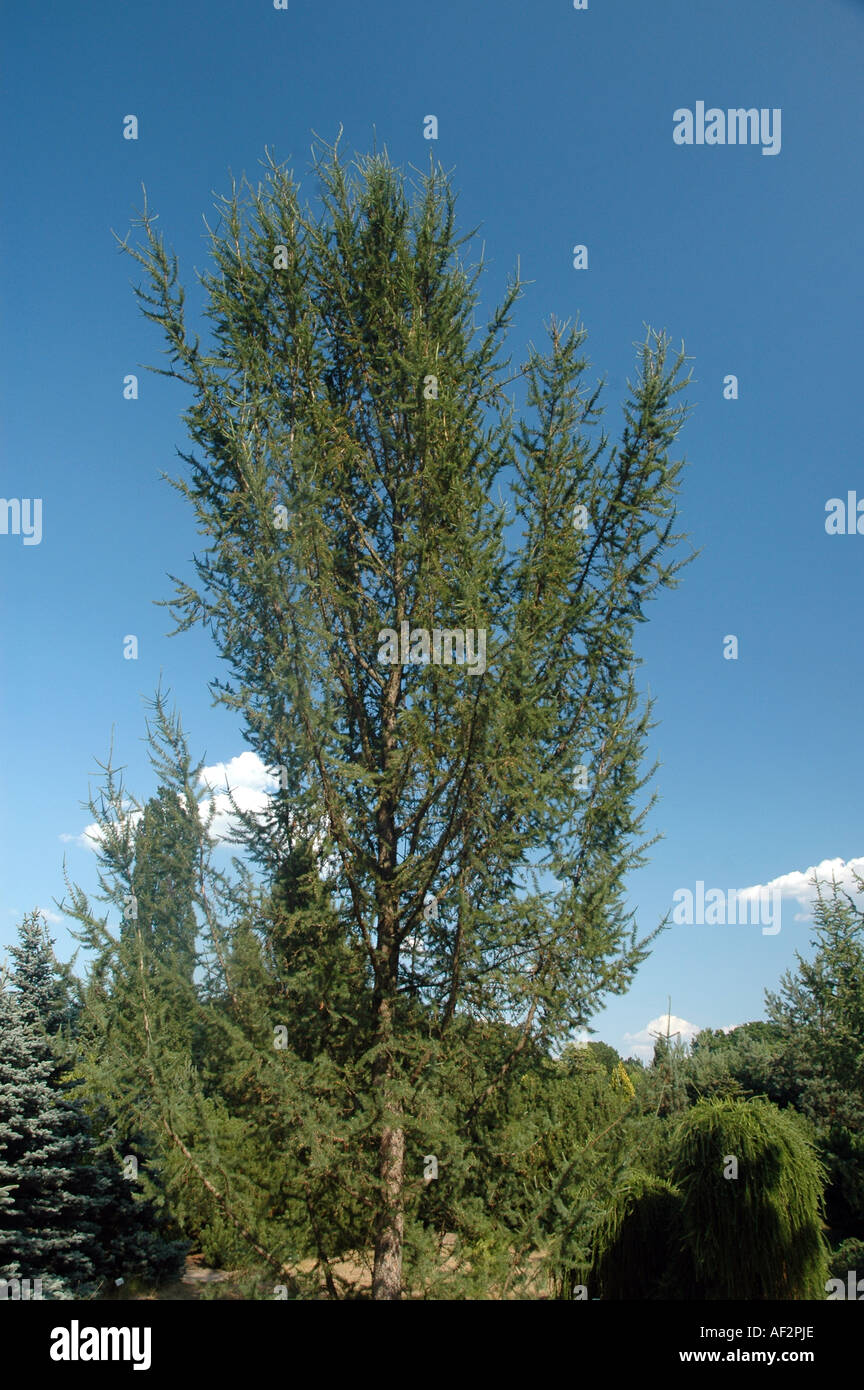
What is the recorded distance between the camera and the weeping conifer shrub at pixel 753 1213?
390 inches

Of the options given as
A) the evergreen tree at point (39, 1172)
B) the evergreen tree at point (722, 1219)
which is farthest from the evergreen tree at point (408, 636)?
the evergreen tree at point (39, 1172)

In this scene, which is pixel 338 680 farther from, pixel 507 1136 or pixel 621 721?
pixel 507 1136

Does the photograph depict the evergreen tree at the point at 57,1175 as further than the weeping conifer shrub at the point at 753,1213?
Yes

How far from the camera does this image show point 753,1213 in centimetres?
1003

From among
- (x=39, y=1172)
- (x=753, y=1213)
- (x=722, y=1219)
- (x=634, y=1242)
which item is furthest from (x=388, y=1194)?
(x=39, y=1172)

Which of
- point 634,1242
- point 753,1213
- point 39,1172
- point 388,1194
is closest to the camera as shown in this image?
point 388,1194

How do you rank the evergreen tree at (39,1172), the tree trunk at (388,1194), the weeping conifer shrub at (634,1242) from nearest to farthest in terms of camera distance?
the tree trunk at (388,1194)
the evergreen tree at (39,1172)
the weeping conifer shrub at (634,1242)

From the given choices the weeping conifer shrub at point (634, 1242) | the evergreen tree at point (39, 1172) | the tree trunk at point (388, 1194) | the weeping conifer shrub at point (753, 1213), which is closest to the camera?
the tree trunk at point (388, 1194)

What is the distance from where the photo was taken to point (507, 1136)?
5.95 metres

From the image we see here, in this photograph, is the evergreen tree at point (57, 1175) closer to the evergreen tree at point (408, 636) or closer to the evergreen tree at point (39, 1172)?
the evergreen tree at point (39, 1172)

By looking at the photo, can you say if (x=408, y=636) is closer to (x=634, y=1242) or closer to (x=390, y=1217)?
(x=390, y=1217)

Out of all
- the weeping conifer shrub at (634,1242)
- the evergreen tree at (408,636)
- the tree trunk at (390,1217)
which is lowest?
the weeping conifer shrub at (634,1242)

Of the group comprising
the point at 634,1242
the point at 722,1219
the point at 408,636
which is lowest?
the point at 634,1242

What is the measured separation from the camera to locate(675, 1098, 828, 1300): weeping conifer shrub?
32.5 feet
